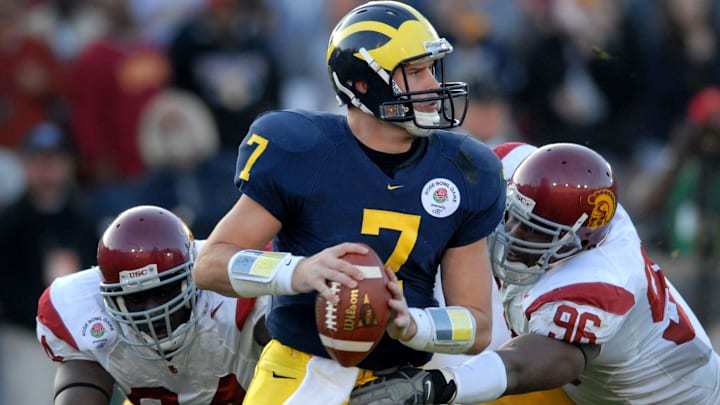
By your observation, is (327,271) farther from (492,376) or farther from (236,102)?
(236,102)

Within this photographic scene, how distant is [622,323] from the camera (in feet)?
15.3

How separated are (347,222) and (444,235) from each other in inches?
12.3

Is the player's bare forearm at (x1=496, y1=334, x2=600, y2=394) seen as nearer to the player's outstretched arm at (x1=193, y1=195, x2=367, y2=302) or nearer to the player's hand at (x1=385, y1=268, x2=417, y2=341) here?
the player's hand at (x1=385, y1=268, x2=417, y2=341)

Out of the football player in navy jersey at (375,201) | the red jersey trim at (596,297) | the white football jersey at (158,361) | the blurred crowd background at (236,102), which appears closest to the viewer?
the football player in navy jersey at (375,201)

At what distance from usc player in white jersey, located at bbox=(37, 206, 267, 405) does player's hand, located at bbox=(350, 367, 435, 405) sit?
88 cm

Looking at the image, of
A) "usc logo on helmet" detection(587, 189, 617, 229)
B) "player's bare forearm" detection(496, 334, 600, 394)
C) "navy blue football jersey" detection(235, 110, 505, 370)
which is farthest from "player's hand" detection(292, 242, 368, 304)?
"usc logo on helmet" detection(587, 189, 617, 229)

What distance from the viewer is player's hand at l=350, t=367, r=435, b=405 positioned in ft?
13.1

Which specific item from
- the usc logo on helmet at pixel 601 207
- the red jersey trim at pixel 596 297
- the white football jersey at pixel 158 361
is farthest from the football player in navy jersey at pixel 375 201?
the white football jersey at pixel 158 361

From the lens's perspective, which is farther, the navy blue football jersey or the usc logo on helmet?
the usc logo on helmet

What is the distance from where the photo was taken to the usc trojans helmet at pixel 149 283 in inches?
186

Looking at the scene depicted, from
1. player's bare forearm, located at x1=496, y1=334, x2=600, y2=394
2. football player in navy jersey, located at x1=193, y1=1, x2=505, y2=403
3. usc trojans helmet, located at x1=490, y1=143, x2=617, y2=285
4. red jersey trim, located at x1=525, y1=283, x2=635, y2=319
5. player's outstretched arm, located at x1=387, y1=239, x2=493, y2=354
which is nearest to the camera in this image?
player's outstretched arm, located at x1=387, y1=239, x2=493, y2=354

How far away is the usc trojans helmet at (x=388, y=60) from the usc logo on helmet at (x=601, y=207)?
84cm

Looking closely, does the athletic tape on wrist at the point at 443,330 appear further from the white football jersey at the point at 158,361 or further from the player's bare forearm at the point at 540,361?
the white football jersey at the point at 158,361

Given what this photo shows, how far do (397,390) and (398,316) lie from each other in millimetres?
302
